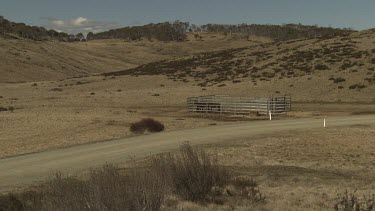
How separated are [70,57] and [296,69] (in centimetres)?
9110

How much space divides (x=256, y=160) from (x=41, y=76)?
10296 centimetres

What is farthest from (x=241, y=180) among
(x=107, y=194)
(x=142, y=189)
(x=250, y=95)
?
(x=250, y=95)

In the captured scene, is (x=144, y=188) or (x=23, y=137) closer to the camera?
(x=144, y=188)

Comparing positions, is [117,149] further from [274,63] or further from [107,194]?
[274,63]

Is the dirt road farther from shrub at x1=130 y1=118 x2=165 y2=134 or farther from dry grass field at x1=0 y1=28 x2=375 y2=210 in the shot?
dry grass field at x1=0 y1=28 x2=375 y2=210

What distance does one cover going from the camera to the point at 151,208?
776 centimetres

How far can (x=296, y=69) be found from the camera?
219 feet

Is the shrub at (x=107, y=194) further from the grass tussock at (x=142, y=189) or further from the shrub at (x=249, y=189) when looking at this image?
the shrub at (x=249, y=189)

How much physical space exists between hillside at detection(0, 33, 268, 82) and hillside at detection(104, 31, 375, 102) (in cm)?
3467

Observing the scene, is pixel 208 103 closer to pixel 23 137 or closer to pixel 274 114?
pixel 274 114

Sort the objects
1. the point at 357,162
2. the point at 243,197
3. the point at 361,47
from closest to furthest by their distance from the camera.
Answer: the point at 243,197 → the point at 357,162 → the point at 361,47

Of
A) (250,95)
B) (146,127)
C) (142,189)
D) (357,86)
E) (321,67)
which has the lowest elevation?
(250,95)

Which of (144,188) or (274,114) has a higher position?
(144,188)

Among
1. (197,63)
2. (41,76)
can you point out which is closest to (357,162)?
(197,63)
